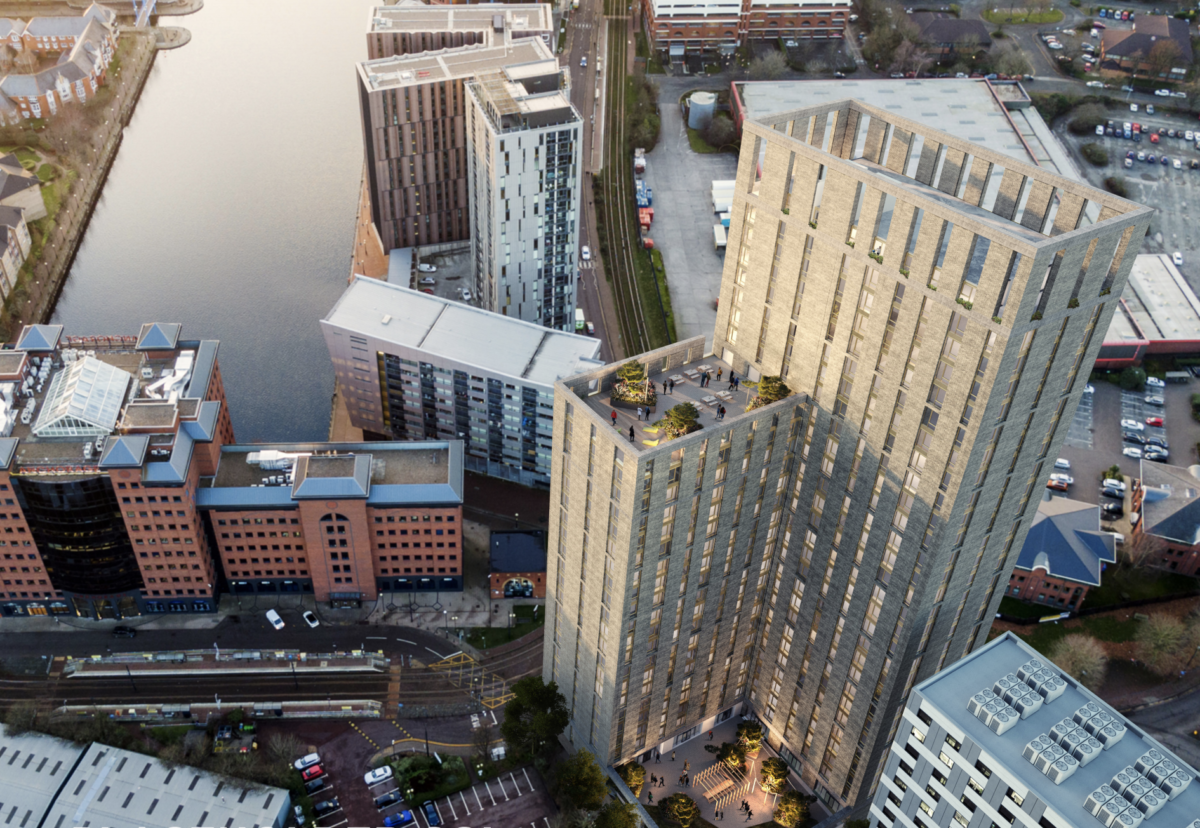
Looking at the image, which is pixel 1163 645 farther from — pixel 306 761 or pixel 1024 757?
pixel 306 761

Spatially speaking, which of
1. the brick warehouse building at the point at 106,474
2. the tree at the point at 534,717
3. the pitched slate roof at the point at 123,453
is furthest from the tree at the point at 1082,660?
the pitched slate roof at the point at 123,453

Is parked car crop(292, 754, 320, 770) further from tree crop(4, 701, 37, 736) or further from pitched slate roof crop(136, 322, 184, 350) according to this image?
pitched slate roof crop(136, 322, 184, 350)

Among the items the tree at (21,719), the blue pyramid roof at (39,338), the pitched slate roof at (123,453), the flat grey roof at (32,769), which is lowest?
the flat grey roof at (32,769)

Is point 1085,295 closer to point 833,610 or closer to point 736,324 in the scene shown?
point 736,324

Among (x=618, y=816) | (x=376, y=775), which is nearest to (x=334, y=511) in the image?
(x=376, y=775)

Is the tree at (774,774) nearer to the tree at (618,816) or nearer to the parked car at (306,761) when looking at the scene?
the tree at (618,816)

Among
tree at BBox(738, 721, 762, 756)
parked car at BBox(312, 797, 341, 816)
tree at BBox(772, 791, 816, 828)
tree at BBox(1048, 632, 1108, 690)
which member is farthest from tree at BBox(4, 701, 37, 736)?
tree at BBox(1048, 632, 1108, 690)
